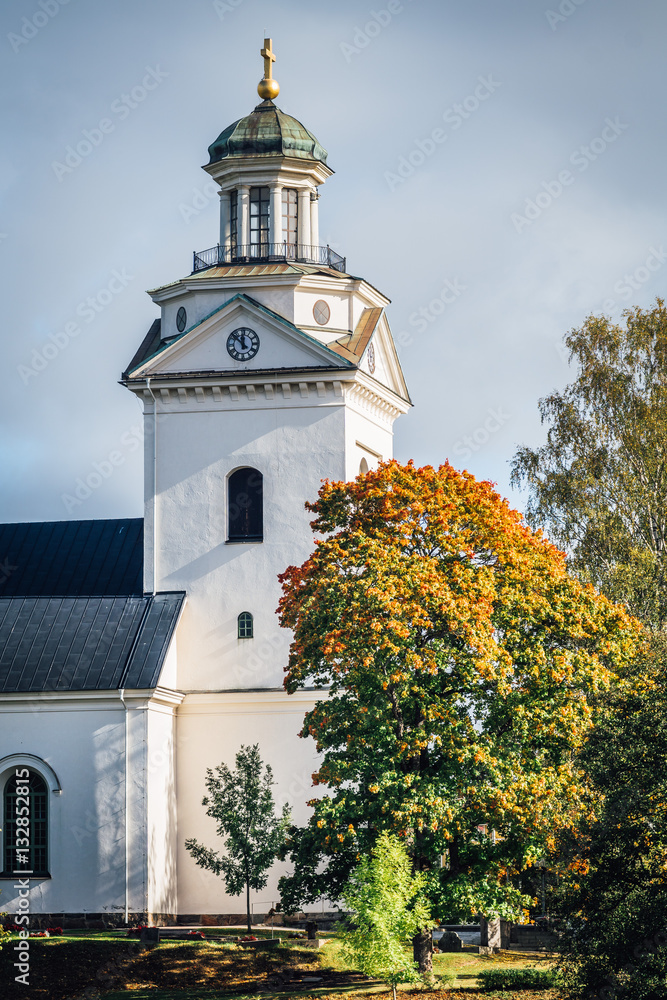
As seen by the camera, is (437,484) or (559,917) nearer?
(559,917)

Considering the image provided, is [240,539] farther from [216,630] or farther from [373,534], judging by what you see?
[373,534]

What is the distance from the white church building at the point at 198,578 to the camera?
106 ft

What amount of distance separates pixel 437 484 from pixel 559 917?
816 cm

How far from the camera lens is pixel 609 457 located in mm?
36969

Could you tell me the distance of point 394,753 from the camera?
24844 millimetres

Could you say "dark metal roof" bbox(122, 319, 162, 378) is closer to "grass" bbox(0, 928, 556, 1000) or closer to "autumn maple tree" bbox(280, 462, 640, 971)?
"autumn maple tree" bbox(280, 462, 640, 971)

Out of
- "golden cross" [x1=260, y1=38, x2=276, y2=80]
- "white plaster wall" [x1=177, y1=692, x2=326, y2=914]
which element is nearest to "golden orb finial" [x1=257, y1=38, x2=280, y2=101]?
"golden cross" [x1=260, y1=38, x2=276, y2=80]

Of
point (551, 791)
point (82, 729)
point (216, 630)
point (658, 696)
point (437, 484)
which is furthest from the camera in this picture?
point (216, 630)

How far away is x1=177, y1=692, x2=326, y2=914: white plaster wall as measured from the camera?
3350 cm

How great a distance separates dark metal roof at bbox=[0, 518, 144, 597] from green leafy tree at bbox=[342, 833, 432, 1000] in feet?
49.4

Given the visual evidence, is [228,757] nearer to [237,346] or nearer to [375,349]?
[237,346]

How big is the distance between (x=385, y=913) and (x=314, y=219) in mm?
21092

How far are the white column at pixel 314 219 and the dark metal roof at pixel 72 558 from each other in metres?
9.35

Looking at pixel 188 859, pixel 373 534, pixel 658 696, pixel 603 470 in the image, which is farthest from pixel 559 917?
pixel 603 470
